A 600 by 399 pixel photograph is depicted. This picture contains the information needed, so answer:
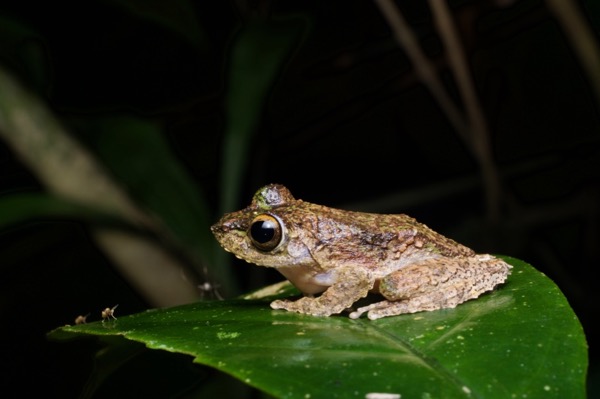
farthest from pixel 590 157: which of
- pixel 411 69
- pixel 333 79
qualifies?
pixel 333 79

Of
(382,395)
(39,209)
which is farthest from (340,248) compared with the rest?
(39,209)

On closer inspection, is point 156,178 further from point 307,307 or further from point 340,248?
point 307,307

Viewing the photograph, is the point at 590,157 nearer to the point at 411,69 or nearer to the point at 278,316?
the point at 411,69

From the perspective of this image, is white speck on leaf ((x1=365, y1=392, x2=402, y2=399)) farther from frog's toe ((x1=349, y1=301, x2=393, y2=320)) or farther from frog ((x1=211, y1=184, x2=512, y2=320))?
frog ((x1=211, y1=184, x2=512, y2=320))

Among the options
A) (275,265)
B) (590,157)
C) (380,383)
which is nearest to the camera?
(380,383)

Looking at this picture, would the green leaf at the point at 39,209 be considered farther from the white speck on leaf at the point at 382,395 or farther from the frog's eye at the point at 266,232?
the white speck on leaf at the point at 382,395
